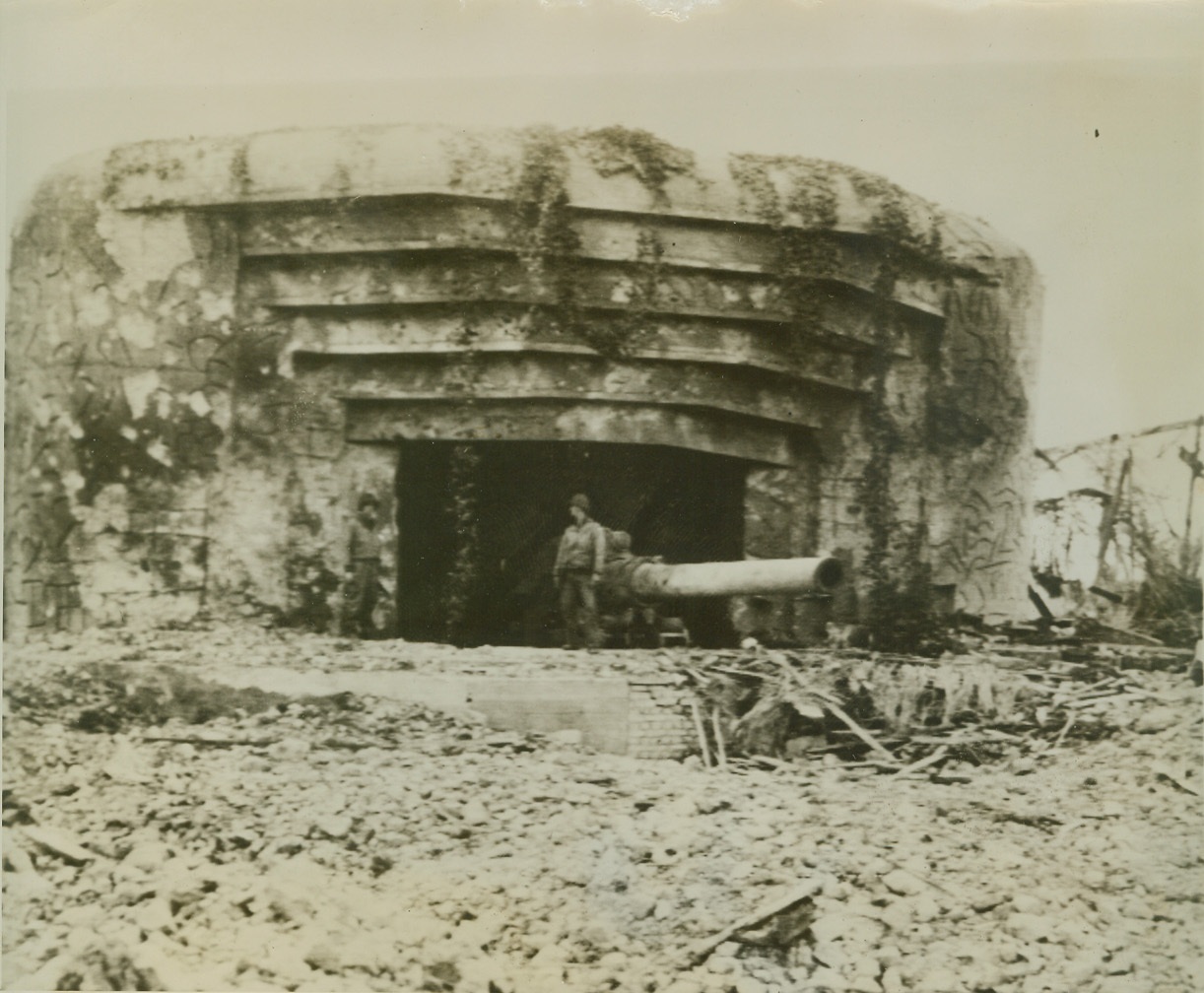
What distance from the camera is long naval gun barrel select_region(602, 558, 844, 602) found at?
147 inches

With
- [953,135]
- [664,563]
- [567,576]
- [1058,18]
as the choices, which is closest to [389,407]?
[567,576]

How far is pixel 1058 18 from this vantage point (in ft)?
12.0

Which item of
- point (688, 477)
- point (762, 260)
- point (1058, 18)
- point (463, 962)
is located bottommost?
point (463, 962)

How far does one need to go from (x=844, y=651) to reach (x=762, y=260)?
1448 millimetres

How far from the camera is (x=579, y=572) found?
12.4 ft

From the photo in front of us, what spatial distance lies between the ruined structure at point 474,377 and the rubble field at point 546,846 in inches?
15.4

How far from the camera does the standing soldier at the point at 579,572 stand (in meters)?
3.76

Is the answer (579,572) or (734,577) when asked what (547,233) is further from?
(734,577)

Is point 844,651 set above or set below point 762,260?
below

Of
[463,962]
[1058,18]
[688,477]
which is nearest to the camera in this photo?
[463,962]

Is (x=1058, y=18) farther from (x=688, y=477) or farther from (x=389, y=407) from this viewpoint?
(x=389, y=407)

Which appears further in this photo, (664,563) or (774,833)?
(664,563)

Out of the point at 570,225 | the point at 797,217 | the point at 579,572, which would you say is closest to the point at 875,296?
the point at 797,217

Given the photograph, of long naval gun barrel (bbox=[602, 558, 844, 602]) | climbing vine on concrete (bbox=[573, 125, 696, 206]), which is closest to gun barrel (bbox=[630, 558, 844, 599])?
long naval gun barrel (bbox=[602, 558, 844, 602])
